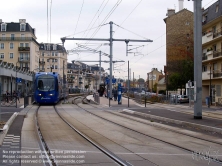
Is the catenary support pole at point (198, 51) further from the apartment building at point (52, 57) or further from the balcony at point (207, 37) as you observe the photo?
the apartment building at point (52, 57)

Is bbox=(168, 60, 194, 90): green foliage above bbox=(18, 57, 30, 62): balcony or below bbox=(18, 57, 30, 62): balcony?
below

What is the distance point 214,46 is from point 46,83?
2705 centimetres

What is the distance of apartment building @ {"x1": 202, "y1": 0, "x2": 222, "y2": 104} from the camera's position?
50.8 meters

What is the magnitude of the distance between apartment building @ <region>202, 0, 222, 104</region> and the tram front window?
2176cm

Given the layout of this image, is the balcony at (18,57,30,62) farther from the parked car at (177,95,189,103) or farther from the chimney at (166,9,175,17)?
the parked car at (177,95,189,103)

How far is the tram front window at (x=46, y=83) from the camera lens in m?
39.3

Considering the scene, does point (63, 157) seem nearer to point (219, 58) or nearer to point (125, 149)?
point (125, 149)

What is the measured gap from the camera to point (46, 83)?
129 ft

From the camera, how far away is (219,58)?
5059cm

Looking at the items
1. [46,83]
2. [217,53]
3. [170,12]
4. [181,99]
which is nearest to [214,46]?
[217,53]

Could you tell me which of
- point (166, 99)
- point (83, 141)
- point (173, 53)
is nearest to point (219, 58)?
point (166, 99)

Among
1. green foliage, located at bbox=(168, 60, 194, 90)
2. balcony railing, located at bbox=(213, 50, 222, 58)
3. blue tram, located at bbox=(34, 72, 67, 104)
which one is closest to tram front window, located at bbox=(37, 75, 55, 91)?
blue tram, located at bbox=(34, 72, 67, 104)

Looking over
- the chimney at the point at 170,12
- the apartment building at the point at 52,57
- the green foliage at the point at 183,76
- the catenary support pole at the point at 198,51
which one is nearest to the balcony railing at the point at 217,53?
the green foliage at the point at 183,76

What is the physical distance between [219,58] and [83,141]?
134 feet
